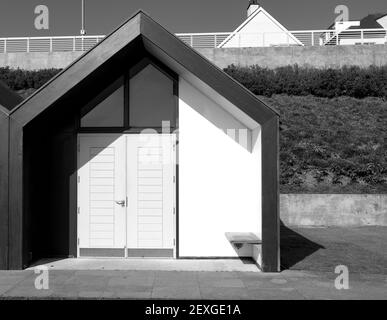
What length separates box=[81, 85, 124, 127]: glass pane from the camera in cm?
922

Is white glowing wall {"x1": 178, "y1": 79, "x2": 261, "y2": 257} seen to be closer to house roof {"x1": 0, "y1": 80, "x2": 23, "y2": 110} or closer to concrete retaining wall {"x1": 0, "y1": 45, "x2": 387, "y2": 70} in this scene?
house roof {"x1": 0, "y1": 80, "x2": 23, "y2": 110}

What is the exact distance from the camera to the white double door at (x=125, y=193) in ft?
29.8

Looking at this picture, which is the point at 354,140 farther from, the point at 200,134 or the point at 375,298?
the point at 375,298

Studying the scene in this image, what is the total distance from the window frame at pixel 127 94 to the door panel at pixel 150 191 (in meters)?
0.23

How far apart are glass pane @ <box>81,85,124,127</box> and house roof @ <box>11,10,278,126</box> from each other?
3.96ft

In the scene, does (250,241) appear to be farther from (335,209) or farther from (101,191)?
(335,209)

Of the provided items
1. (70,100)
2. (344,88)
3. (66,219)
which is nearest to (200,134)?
(70,100)

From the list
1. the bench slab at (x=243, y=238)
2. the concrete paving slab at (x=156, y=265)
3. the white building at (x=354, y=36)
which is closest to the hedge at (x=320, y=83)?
the white building at (x=354, y=36)

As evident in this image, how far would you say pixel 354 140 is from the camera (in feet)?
55.5

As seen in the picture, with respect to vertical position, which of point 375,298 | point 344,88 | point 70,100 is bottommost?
point 375,298

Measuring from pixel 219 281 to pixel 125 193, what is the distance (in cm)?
290

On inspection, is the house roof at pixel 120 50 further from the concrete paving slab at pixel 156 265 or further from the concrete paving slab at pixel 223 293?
the concrete paving slab at pixel 223 293
